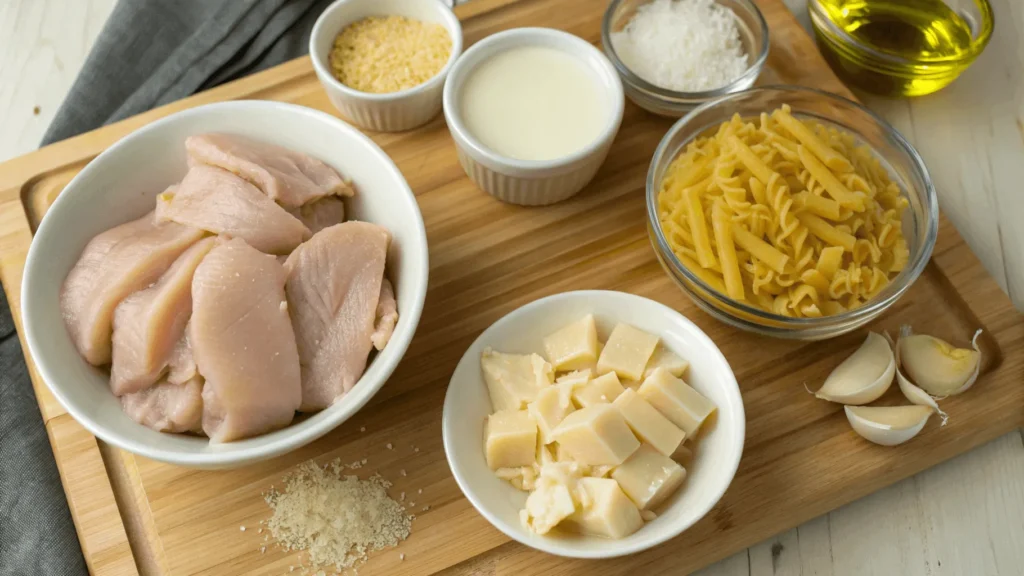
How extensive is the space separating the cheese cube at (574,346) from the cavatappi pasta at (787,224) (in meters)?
0.27

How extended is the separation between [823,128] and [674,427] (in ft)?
2.61

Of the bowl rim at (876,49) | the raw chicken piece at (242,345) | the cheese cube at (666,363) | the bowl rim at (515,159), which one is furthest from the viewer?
the bowl rim at (876,49)

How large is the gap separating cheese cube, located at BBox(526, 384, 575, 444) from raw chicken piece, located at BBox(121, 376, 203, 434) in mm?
618

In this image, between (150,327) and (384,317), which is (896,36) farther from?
(150,327)

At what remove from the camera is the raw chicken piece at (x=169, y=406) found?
1.58m

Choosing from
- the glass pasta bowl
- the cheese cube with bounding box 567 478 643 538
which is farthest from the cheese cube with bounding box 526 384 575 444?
the glass pasta bowl

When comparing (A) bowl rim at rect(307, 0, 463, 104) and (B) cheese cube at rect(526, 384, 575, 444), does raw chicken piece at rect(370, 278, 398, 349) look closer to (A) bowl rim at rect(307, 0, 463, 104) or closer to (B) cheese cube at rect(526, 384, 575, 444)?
(B) cheese cube at rect(526, 384, 575, 444)

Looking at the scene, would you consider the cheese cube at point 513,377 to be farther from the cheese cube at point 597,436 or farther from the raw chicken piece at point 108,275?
the raw chicken piece at point 108,275

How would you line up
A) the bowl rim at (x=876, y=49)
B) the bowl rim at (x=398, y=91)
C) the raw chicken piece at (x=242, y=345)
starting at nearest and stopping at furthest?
the raw chicken piece at (x=242, y=345)
the bowl rim at (x=398, y=91)
the bowl rim at (x=876, y=49)

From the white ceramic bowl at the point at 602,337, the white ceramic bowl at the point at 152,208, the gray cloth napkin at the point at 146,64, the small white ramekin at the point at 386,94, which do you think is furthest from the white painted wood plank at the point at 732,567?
the gray cloth napkin at the point at 146,64

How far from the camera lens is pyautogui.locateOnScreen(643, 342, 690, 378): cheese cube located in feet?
5.70

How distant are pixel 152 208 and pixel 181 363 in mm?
424

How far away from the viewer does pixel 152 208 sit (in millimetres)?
1852

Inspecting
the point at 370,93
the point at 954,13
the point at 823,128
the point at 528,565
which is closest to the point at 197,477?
the point at 528,565
